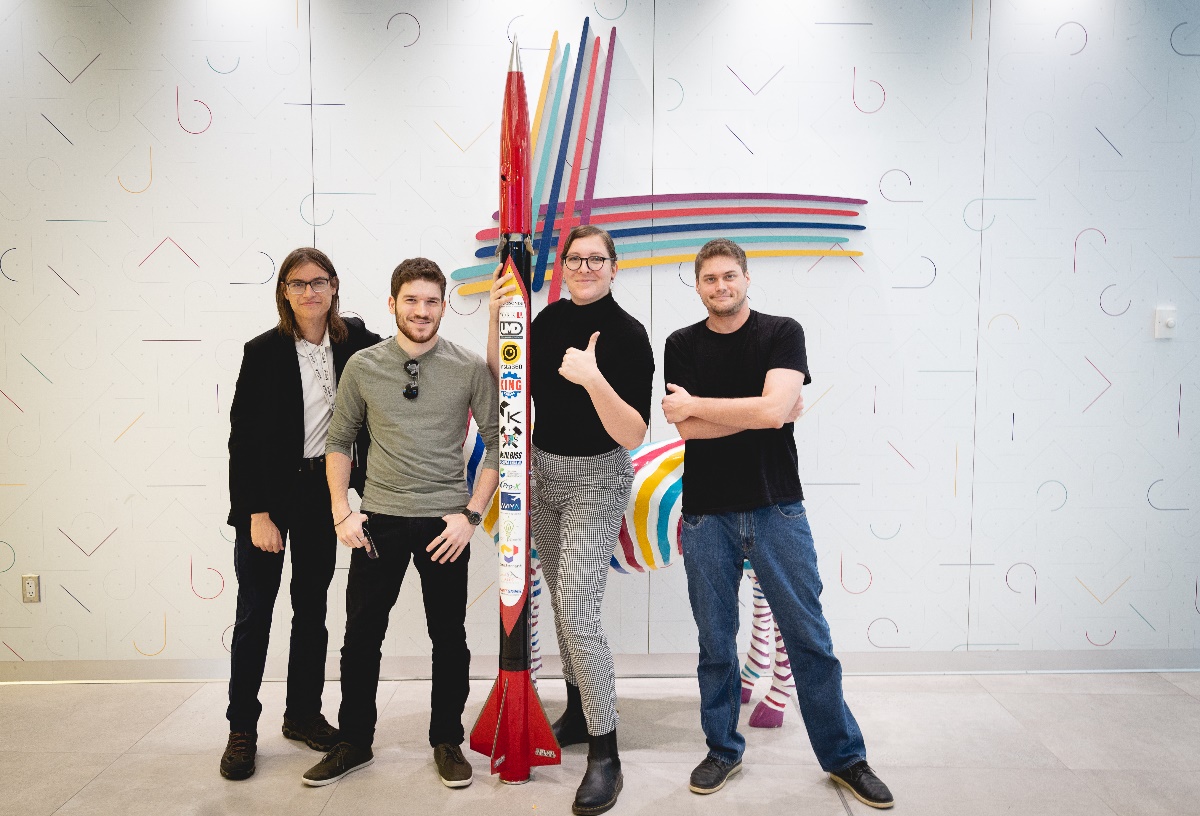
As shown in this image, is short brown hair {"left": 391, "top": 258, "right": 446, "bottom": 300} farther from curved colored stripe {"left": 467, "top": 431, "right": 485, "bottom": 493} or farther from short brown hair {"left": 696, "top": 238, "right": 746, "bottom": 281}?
short brown hair {"left": 696, "top": 238, "right": 746, "bottom": 281}

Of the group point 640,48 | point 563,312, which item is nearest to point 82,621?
point 563,312

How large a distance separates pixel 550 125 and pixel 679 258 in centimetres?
71

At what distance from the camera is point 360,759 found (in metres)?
2.82

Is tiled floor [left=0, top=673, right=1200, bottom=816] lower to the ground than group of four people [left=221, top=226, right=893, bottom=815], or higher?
lower

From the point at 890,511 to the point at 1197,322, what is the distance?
1.42m

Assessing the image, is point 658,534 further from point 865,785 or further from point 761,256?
point 761,256

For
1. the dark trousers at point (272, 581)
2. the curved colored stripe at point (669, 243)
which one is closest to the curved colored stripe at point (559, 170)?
the curved colored stripe at point (669, 243)

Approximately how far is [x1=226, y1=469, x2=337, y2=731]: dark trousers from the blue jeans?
3.80 feet

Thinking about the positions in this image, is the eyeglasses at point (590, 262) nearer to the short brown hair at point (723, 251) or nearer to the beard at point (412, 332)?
the short brown hair at point (723, 251)

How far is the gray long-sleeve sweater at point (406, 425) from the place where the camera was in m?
2.68

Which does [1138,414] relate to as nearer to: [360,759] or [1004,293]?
[1004,293]

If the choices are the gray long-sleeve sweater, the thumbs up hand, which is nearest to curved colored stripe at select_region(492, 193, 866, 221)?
the gray long-sleeve sweater

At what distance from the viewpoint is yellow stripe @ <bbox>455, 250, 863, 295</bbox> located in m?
3.52

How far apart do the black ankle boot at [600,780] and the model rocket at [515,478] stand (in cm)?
17
